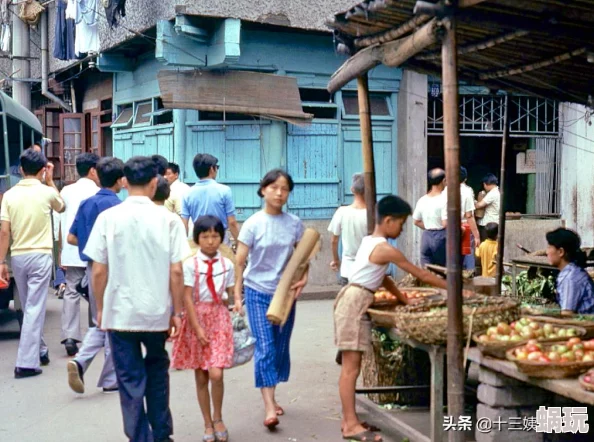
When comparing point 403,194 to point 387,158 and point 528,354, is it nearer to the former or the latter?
point 387,158

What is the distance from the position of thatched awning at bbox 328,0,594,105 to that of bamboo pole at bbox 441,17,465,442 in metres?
0.31

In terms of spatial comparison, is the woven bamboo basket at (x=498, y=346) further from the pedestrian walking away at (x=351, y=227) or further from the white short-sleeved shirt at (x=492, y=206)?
the white short-sleeved shirt at (x=492, y=206)

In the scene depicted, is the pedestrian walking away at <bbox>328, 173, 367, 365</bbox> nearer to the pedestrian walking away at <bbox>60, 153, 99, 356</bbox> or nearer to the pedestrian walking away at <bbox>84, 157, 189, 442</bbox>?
the pedestrian walking away at <bbox>60, 153, 99, 356</bbox>

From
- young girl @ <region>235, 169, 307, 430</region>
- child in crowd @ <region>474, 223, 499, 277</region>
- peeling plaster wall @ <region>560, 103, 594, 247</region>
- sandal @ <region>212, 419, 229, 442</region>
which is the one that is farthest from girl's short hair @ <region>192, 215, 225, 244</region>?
peeling plaster wall @ <region>560, 103, 594, 247</region>

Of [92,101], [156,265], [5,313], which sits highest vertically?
[92,101]

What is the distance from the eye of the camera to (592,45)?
20.4 feet

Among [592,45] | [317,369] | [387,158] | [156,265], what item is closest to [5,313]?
[317,369]

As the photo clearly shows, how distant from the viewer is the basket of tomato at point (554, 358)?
487cm

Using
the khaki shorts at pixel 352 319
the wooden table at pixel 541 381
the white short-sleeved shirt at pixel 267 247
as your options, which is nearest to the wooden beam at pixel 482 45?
the white short-sleeved shirt at pixel 267 247

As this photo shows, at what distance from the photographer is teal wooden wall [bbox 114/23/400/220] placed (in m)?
14.0

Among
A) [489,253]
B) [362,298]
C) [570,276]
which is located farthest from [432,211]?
[362,298]

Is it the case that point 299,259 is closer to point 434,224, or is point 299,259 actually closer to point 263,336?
point 263,336

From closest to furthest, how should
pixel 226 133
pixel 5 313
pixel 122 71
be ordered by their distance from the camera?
pixel 5 313 → pixel 226 133 → pixel 122 71

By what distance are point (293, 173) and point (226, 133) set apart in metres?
1.28
